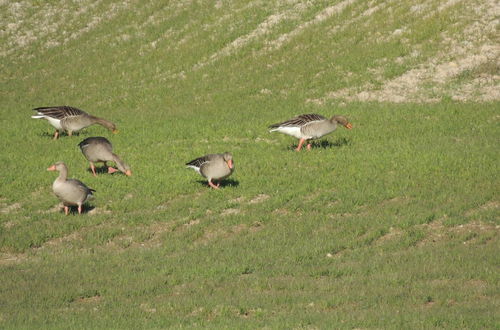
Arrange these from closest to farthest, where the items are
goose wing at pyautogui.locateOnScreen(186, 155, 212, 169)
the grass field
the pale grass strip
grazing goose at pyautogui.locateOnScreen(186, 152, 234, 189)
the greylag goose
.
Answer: the grass field
grazing goose at pyautogui.locateOnScreen(186, 152, 234, 189)
goose wing at pyautogui.locateOnScreen(186, 155, 212, 169)
the greylag goose
the pale grass strip

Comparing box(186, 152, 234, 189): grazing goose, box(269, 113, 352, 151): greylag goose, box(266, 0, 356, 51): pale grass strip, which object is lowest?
box(186, 152, 234, 189): grazing goose

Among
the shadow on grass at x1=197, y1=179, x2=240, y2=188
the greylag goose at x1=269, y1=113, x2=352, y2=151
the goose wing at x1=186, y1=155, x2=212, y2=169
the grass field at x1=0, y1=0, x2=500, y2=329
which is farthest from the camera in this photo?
the greylag goose at x1=269, y1=113, x2=352, y2=151

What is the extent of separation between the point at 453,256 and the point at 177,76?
2996cm

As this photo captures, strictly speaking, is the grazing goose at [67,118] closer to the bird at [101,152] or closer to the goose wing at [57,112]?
the goose wing at [57,112]

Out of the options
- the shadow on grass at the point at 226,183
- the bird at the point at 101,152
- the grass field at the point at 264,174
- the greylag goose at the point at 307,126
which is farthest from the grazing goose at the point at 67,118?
the shadow on grass at the point at 226,183

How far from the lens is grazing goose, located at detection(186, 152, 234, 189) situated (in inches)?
915

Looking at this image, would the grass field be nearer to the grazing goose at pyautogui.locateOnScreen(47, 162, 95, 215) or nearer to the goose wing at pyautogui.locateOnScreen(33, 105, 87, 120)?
the grazing goose at pyautogui.locateOnScreen(47, 162, 95, 215)

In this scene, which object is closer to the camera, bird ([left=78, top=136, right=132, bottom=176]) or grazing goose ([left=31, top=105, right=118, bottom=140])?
bird ([left=78, top=136, right=132, bottom=176])

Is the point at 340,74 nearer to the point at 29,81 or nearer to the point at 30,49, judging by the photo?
the point at 29,81

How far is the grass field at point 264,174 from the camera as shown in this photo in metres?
15.4

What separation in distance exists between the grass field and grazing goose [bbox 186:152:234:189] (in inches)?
25.9

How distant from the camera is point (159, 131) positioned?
33.9 meters

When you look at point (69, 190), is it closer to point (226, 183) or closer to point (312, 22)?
point (226, 183)

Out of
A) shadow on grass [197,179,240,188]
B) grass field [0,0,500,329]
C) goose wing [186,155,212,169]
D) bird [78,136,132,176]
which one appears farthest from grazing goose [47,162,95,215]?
shadow on grass [197,179,240,188]
